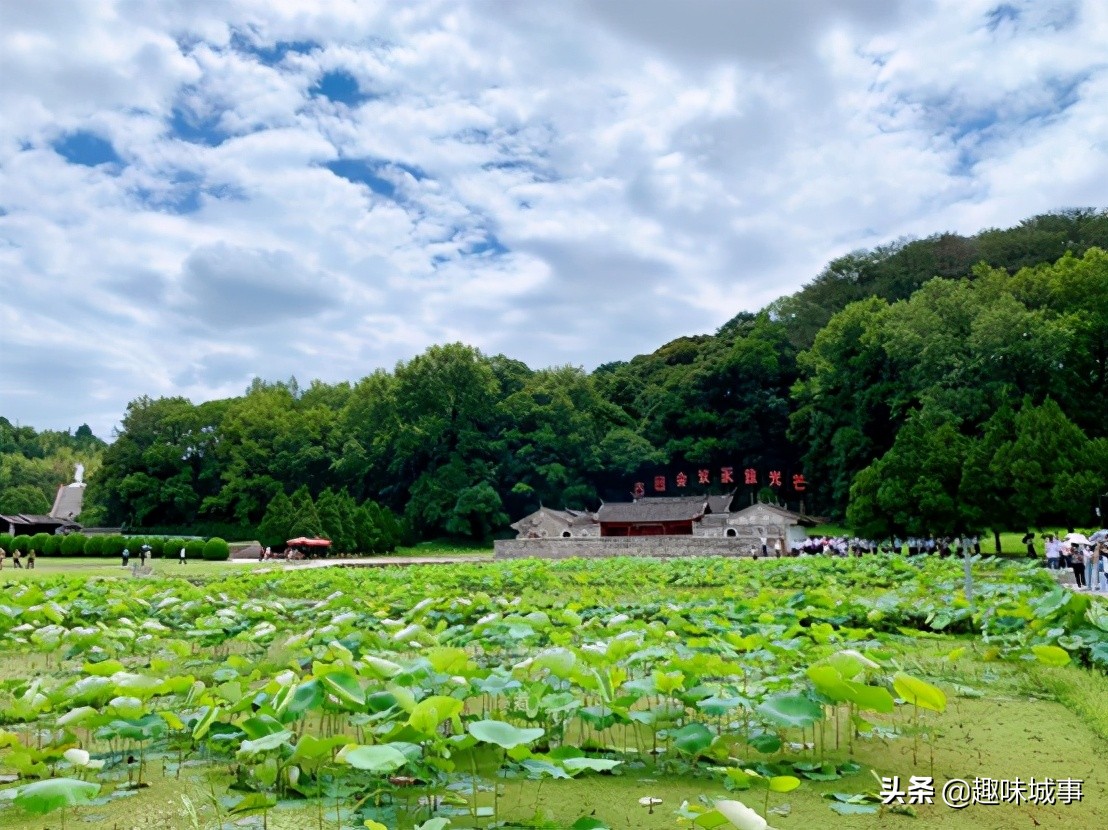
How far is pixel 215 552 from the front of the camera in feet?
103

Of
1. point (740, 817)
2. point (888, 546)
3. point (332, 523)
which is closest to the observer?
point (740, 817)

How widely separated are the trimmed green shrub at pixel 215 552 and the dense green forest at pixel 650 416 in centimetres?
371

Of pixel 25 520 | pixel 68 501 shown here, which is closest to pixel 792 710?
pixel 25 520

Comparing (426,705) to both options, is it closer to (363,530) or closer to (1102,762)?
(1102,762)

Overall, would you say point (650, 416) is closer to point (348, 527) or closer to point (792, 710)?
point (348, 527)

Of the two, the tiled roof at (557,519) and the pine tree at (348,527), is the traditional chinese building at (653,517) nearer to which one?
the tiled roof at (557,519)

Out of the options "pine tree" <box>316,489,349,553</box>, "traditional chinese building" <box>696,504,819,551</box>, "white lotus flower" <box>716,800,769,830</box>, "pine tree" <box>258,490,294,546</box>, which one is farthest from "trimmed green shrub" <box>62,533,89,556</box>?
"white lotus flower" <box>716,800,769,830</box>

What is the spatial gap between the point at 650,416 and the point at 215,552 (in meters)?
26.5

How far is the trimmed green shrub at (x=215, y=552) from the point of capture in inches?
1235

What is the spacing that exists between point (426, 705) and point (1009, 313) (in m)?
32.4

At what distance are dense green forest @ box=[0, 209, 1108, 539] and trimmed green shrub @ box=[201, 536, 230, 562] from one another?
12.2ft

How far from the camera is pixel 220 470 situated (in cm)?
4697

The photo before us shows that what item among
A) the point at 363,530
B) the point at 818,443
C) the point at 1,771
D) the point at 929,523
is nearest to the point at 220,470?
the point at 363,530

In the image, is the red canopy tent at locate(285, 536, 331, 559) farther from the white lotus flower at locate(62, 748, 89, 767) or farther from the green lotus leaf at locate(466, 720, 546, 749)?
the green lotus leaf at locate(466, 720, 546, 749)
